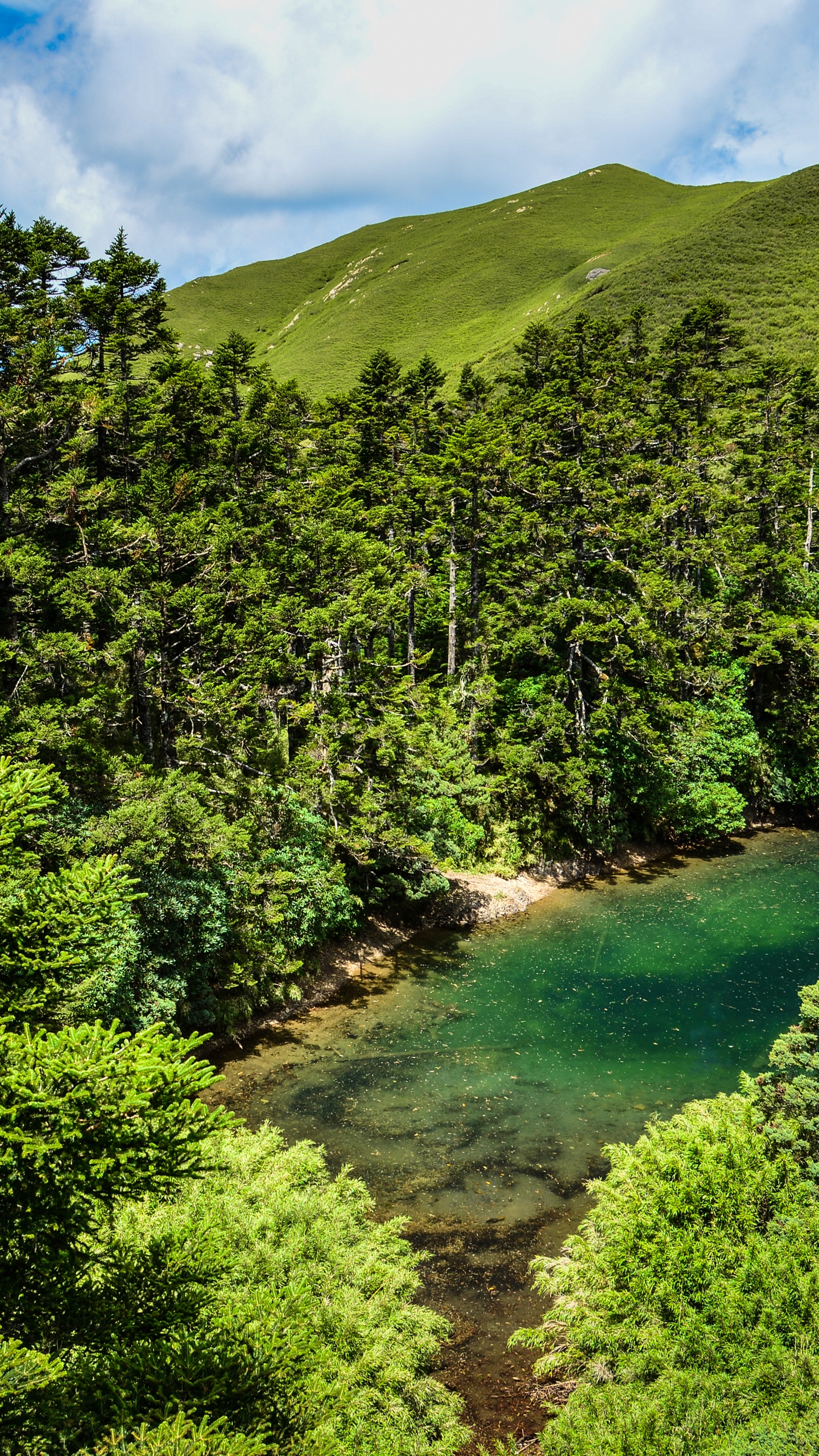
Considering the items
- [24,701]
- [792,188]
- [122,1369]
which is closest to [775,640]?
[24,701]

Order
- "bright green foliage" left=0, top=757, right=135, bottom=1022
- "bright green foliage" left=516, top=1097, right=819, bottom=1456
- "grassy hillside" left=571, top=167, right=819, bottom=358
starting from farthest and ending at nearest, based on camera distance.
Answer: "grassy hillside" left=571, top=167, right=819, bottom=358 → "bright green foliage" left=516, top=1097, right=819, bottom=1456 → "bright green foliage" left=0, top=757, right=135, bottom=1022

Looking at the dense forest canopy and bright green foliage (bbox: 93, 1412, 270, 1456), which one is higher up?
the dense forest canopy

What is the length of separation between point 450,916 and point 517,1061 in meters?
9.01

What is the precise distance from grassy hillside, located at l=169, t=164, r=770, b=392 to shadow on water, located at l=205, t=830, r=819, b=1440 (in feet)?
213

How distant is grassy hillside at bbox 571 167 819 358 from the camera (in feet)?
213

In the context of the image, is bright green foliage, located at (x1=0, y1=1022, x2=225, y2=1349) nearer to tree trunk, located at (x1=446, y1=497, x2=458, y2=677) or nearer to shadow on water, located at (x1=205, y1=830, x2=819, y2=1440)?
shadow on water, located at (x1=205, y1=830, x2=819, y2=1440)

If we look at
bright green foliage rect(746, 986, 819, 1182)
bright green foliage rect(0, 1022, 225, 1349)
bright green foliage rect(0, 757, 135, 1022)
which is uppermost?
bright green foliage rect(0, 757, 135, 1022)

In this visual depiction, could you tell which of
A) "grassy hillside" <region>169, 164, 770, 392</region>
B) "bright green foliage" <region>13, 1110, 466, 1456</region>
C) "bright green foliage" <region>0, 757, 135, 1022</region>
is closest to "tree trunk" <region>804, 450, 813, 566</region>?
"grassy hillside" <region>169, 164, 770, 392</region>

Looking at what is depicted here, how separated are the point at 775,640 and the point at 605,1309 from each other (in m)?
36.4

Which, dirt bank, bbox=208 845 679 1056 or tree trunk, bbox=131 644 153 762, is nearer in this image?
dirt bank, bbox=208 845 679 1056

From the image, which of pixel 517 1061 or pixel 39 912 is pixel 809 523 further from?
pixel 39 912

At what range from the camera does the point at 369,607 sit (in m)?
28.0

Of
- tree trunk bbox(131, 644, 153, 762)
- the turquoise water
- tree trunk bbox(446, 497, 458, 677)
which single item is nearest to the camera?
the turquoise water

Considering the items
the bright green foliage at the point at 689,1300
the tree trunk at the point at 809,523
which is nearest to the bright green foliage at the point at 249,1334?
the bright green foliage at the point at 689,1300
